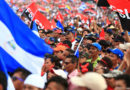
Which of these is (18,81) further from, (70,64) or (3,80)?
(70,64)

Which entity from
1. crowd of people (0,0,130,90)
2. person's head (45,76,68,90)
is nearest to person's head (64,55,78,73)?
crowd of people (0,0,130,90)

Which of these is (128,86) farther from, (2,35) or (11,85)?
(2,35)

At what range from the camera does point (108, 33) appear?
26.8 ft

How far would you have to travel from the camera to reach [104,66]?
410cm

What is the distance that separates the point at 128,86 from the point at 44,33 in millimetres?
5678

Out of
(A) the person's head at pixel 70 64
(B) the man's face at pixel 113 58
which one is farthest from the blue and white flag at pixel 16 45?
(B) the man's face at pixel 113 58

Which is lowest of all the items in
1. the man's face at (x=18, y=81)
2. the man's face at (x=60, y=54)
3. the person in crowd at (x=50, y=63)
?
the man's face at (x=60, y=54)

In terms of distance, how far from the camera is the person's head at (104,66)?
152 inches

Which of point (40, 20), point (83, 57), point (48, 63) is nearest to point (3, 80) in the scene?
point (48, 63)

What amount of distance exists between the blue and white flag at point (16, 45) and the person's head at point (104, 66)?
1.05 m

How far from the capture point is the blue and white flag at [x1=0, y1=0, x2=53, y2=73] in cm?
384

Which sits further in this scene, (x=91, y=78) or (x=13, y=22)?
(x=13, y=22)

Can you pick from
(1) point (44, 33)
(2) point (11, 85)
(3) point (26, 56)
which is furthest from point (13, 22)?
(1) point (44, 33)

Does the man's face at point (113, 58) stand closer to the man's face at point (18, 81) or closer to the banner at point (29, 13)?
the man's face at point (18, 81)
